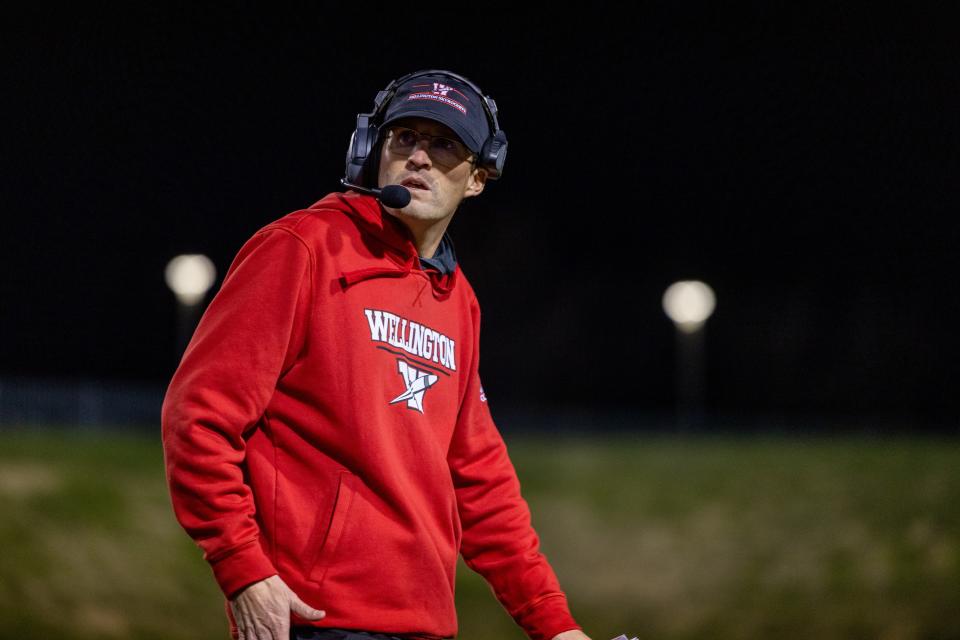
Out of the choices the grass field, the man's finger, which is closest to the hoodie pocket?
the man's finger

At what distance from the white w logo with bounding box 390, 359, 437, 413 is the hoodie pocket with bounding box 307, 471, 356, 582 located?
8.4 inches

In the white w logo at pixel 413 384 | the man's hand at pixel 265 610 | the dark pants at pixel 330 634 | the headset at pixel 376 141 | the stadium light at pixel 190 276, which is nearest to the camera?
the man's hand at pixel 265 610

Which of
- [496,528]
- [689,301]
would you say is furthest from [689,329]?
[496,528]

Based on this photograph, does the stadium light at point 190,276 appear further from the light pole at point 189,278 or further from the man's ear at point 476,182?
the man's ear at point 476,182

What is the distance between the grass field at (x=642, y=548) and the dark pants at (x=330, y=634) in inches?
309

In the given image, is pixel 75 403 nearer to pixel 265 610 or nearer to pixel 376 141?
pixel 376 141

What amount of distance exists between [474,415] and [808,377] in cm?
3364

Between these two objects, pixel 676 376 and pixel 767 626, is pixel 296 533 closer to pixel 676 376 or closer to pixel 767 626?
pixel 767 626

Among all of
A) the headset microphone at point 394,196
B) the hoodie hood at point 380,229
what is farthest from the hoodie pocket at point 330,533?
the headset microphone at point 394,196

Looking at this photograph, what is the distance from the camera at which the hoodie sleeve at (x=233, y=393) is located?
2.17 metres

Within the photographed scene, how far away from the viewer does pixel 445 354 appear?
2672mm

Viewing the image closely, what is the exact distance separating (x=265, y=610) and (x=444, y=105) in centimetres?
115

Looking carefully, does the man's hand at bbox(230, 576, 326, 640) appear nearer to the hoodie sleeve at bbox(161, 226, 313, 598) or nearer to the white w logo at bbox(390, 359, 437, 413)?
the hoodie sleeve at bbox(161, 226, 313, 598)

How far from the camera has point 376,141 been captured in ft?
9.18
